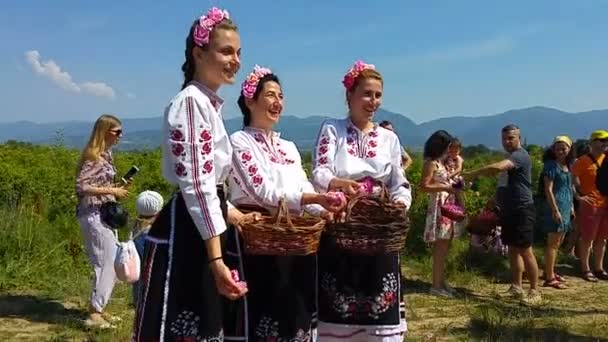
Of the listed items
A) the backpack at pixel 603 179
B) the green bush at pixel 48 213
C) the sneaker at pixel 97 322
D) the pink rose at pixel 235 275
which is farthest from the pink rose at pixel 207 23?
the green bush at pixel 48 213

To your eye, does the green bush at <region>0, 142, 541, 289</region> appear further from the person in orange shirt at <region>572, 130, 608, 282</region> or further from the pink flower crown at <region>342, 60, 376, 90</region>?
the pink flower crown at <region>342, 60, 376, 90</region>

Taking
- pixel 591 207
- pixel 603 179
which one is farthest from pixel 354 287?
pixel 591 207

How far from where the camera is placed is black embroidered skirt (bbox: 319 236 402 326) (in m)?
3.13

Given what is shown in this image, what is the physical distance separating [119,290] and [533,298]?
150 inches

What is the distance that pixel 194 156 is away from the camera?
7.80 feet

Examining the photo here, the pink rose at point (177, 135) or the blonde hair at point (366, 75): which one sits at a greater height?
the blonde hair at point (366, 75)

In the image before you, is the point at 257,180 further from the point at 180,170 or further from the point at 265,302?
the point at 180,170

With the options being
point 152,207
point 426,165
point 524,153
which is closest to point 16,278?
point 152,207

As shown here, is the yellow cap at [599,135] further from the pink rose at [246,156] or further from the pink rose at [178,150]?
the pink rose at [178,150]

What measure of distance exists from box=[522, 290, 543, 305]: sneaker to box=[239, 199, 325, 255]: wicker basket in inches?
161

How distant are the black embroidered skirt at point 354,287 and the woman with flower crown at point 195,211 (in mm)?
709

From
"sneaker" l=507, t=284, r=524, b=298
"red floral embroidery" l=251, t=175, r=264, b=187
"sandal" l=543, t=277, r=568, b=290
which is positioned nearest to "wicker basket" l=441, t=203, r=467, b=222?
"sneaker" l=507, t=284, r=524, b=298

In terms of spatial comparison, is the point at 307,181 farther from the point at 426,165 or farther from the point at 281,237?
the point at 426,165

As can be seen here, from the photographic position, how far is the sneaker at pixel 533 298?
247 inches
